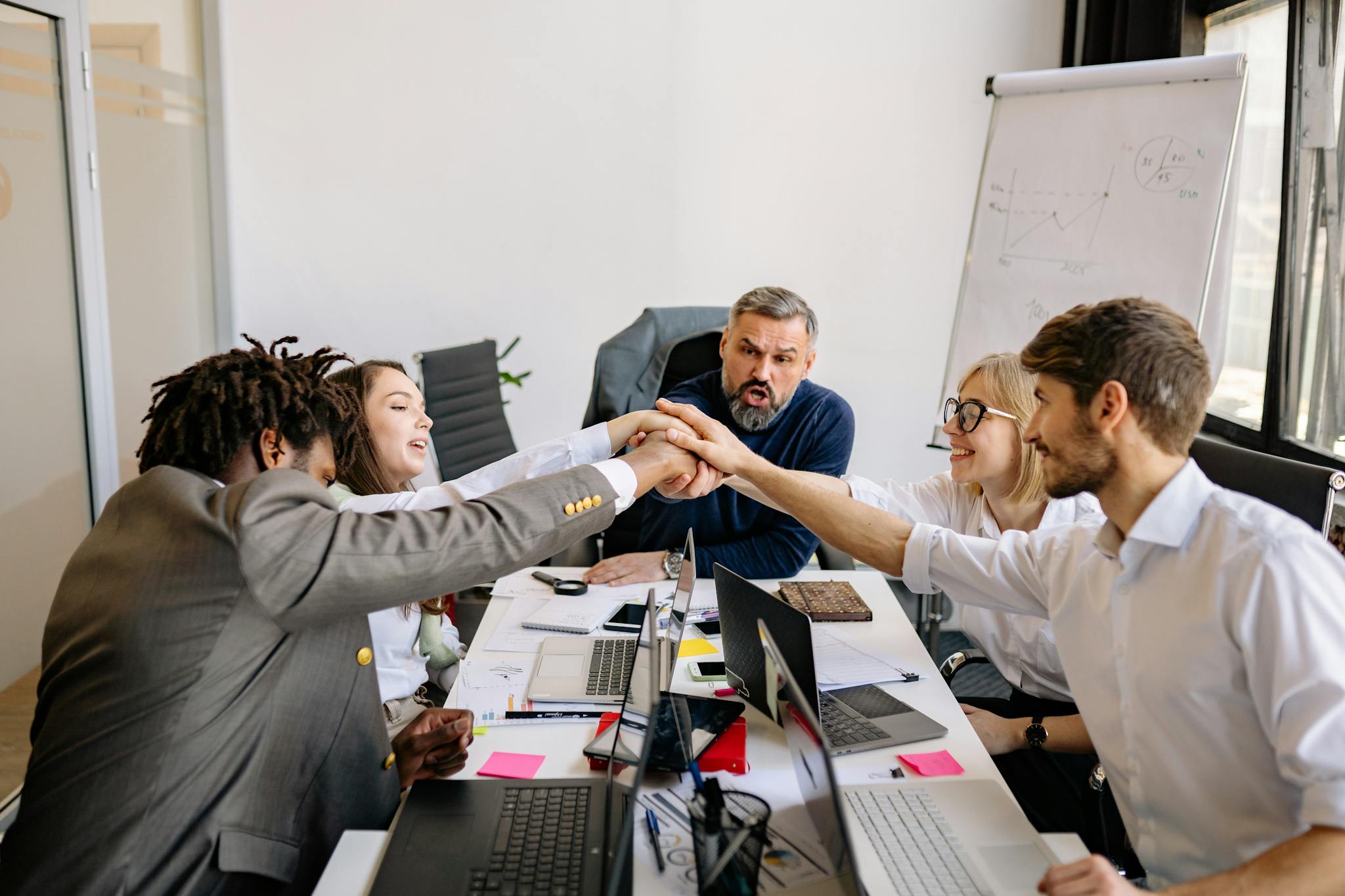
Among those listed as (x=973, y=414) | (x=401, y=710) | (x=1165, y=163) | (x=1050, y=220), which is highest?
(x=1165, y=163)

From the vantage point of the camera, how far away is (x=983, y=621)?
2166 millimetres

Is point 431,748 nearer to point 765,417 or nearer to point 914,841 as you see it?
point 914,841

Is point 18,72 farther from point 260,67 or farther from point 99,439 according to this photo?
point 260,67

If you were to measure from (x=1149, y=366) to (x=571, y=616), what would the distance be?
1285mm

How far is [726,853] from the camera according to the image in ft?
3.76

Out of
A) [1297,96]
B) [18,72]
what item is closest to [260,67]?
[18,72]

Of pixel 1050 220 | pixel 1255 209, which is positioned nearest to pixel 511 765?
pixel 1050 220

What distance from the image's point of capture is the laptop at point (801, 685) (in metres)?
1.48

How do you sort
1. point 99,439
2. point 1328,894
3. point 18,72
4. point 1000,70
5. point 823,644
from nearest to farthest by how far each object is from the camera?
point 1328,894
point 823,644
point 18,72
point 99,439
point 1000,70

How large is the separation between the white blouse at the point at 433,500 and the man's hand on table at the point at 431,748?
0.13 meters

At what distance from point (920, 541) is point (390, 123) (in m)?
3.23

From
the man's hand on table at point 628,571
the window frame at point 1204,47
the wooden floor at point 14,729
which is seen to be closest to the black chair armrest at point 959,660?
the man's hand on table at point 628,571

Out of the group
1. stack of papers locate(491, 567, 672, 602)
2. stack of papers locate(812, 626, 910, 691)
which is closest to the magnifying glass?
stack of papers locate(491, 567, 672, 602)

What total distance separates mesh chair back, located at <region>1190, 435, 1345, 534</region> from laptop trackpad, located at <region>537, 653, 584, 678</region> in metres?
1.32
